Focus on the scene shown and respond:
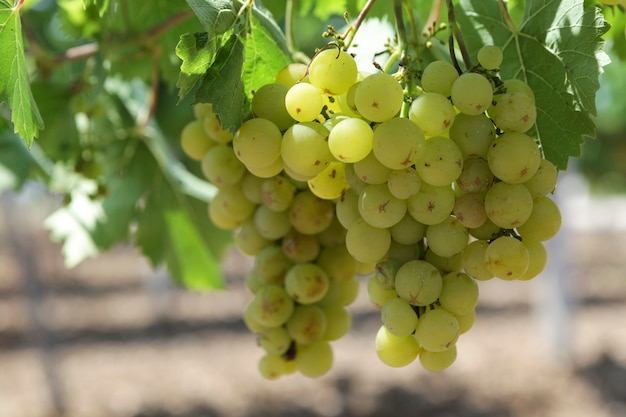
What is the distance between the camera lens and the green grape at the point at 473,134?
47 cm

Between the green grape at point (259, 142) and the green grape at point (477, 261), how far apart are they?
149 mm

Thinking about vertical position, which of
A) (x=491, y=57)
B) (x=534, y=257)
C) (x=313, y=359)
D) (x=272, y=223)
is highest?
(x=491, y=57)

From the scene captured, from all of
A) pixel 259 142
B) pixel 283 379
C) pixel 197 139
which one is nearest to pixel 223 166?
pixel 197 139

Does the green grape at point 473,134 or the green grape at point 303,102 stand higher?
Answer: the green grape at point 473,134

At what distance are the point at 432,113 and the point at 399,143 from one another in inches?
1.3

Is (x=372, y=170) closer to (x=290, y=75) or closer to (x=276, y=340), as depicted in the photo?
(x=290, y=75)

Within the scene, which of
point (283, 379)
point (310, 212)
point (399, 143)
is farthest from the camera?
point (283, 379)

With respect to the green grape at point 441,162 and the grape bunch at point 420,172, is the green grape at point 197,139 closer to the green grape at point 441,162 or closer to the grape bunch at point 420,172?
the grape bunch at point 420,172

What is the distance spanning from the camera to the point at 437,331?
477 millimetres

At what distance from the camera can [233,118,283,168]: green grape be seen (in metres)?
0.48

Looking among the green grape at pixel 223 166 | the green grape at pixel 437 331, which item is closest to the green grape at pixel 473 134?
the green grape at pixel 437 331

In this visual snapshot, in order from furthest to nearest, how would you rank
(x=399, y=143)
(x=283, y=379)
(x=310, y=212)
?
(x=283, y=379)
(x=310, y=212)
(x=399, y=143)

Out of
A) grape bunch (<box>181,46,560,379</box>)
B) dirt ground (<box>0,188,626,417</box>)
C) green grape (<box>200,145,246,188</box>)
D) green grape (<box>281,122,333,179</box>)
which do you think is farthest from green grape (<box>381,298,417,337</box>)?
dirt ground (<box>0,188,626,417</box>)

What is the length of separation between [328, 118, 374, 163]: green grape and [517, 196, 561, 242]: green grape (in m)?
0.13
